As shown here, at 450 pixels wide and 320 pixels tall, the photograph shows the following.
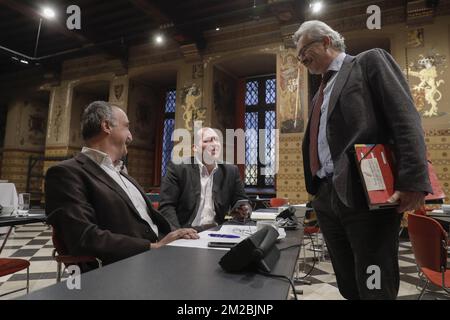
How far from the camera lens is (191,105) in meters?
9.88

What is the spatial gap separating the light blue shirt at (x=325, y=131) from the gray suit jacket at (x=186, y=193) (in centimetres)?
129

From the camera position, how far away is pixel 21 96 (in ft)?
44.1

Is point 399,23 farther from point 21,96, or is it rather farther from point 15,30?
point 21,96

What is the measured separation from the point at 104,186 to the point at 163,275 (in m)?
0.96

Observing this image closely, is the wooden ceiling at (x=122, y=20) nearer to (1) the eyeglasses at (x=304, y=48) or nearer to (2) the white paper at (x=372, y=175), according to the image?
(1) the eyeglasses at (x=304, y=48)

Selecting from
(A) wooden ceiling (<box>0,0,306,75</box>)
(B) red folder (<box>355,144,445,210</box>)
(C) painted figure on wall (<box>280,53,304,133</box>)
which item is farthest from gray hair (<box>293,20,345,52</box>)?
(C) painted figure on wall (<box>280,53,304,133</box>)

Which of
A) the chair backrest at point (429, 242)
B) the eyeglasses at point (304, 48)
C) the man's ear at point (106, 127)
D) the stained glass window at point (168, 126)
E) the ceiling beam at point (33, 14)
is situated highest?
the ceiling beam at point (33, 14)

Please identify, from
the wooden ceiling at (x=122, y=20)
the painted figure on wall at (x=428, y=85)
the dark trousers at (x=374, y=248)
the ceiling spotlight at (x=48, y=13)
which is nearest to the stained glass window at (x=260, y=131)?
the wooden ceiling at (x=122, y=20)

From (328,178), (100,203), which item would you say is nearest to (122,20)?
(100,203)

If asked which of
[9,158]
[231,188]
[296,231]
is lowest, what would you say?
[296,231]

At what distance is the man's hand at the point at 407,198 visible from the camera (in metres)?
1.22

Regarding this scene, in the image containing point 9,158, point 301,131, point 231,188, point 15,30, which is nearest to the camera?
point 231,188

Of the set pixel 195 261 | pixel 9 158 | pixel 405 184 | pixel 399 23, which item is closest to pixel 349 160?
pixel 405 184

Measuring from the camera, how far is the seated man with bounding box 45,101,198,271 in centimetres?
141
